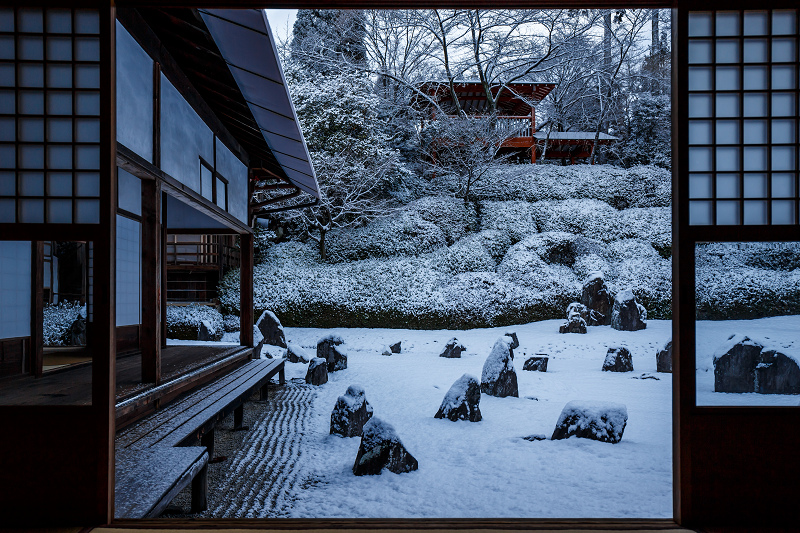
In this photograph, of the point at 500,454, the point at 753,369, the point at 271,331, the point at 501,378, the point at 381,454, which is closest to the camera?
the point at 381,454

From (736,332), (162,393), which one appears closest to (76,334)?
(162,393)

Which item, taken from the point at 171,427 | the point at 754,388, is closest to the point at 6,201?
the point at 171,427

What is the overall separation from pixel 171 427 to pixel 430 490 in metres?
2.12

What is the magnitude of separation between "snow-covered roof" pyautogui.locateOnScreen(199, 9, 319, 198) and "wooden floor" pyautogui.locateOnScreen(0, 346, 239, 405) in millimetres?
2670

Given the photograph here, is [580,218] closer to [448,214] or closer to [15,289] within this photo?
[448,214]

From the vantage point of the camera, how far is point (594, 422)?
507 centimetres

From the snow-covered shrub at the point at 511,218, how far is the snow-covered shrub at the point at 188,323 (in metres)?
9.26

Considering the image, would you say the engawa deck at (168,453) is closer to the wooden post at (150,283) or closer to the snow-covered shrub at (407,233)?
the wooden post at (150,283)

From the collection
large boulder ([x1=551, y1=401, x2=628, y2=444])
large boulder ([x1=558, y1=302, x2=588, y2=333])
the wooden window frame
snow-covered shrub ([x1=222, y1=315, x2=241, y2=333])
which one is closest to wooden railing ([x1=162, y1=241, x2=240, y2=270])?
snow-covered shrub ([x1=222, y1=315, x2=241, y2=333])

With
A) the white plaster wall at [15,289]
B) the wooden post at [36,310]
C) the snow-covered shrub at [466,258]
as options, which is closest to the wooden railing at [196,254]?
the snow-covered shrub at [466,258]

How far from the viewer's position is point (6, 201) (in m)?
2.31

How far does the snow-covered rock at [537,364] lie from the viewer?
28.1 feet

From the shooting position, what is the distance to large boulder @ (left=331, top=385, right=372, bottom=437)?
5.24m

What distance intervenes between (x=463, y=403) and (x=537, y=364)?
3304 millimetres
